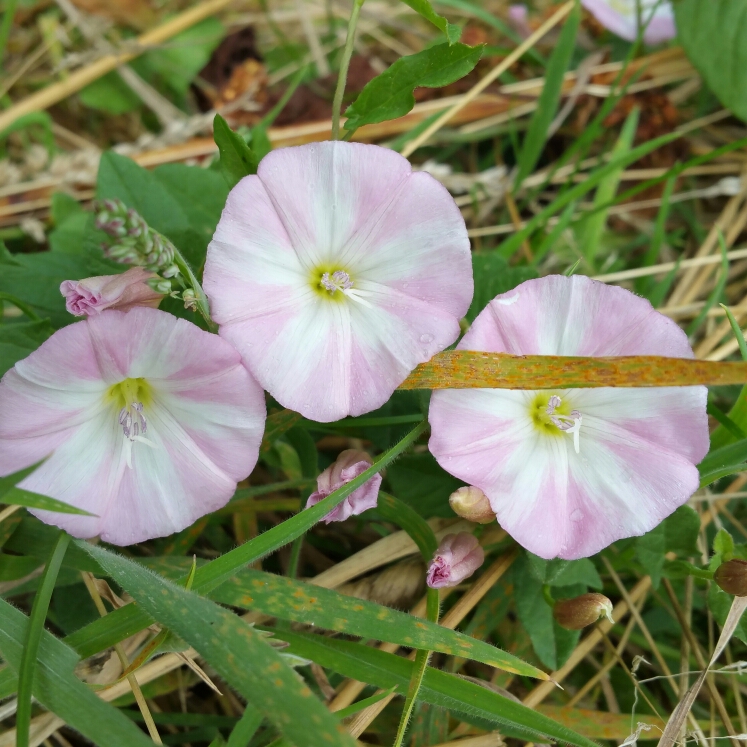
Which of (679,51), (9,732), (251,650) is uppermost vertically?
(679,51)

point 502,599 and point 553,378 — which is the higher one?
point 553,378

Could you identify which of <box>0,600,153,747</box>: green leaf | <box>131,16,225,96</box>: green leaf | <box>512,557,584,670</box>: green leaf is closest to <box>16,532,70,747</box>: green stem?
<box>0,600,153,747</box>: green leaf

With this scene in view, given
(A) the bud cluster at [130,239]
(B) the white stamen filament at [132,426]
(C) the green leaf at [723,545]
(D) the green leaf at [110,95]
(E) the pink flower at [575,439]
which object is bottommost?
(C) the green leaf at [723,545]

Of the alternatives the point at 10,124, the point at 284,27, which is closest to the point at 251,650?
the point at 10,124

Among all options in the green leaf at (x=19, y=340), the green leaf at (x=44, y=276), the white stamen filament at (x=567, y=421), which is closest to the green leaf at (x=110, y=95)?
the green leaf at (x=44, y=276)

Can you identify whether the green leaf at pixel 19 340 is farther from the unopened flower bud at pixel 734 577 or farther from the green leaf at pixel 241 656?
the unopened flower bud at pixel 734 577

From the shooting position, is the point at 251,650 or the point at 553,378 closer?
the point at 251,650

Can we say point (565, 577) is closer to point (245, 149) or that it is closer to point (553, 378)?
point (553, 378)

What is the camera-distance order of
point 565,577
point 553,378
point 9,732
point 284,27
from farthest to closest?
point 284,27 → point 565,577 → point 9,732 → point 553,378
